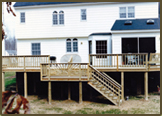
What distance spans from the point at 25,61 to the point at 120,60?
4588mm

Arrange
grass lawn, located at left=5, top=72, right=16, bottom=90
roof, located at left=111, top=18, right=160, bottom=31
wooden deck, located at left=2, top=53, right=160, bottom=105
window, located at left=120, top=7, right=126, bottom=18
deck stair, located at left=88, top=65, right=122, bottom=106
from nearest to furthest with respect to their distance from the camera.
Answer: deck stair, located at left=88, top=65, right=122, bottom=106
wooden deck, located at left=2, top=53, right=160, bottom=105
roof, located at left=111, top=18, right=160, bottom=31
grass lawn, located at left=5, top=72, right=16, bottom=90
window, located at left=120, top=7, right=126, bottom=18

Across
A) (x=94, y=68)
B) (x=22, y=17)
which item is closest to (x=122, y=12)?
(x=94, y=68)

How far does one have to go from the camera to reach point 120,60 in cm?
893

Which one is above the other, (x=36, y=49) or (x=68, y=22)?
(x=68, y=22)

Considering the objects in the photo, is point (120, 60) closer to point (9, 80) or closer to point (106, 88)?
point (106, 88)

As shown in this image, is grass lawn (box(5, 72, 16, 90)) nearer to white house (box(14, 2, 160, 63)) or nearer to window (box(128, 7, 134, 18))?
white house (box(14, 2, 160, 63))

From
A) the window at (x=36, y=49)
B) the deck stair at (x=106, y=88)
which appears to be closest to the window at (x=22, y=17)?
the window at (x=36, y=49)

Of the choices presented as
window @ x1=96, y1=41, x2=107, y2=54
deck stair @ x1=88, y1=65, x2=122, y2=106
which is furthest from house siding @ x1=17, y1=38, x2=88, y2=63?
deck stair @ x1=88, y1=65, x2=122, y2=106

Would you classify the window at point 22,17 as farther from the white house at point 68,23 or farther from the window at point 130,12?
the window at point 130,12

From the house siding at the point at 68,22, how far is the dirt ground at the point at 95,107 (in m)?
3.72

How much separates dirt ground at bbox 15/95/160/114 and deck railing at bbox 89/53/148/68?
164 cm

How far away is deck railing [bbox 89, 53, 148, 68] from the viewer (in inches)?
342

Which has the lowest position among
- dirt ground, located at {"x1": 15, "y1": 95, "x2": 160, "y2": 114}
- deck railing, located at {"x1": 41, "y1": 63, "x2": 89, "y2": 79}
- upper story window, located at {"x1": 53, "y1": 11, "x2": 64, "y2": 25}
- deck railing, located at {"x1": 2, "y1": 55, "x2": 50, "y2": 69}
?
dirt ground, located at {"x1": 15, "y1": 95, "x2": 160, "y2": 114}

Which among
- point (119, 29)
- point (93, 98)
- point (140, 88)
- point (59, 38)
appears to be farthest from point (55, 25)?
point (140, 88)
